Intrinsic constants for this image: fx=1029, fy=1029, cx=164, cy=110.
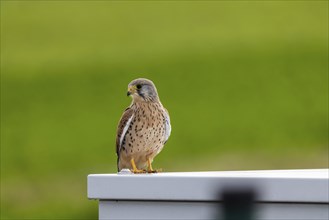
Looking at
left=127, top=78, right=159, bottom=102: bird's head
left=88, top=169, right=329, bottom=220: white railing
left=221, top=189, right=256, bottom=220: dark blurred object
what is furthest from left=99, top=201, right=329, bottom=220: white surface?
left=221, top=189, right=256, bottom=220: dark blurred object

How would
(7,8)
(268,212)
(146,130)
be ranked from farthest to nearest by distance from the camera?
(7,8), (146,130), (268,212)

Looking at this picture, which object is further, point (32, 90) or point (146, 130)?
point (32, 90)

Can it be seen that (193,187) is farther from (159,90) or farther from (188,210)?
(159,90)

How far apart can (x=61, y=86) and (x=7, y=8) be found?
386cm

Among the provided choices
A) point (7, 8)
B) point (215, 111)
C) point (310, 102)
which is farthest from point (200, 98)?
point (7, 8)

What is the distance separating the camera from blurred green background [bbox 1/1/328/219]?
67.6 feet

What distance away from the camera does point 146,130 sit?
16.7 ft

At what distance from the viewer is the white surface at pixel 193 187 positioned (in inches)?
144

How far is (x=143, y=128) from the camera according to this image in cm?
510

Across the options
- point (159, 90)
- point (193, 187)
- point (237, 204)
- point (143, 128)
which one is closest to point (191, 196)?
point (193, 187)

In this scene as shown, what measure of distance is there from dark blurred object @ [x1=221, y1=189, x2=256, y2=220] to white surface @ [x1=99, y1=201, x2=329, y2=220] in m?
1.30

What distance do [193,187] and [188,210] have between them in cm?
10

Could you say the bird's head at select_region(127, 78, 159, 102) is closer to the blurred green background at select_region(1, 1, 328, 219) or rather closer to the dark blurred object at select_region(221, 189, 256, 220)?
the dark blurred object at select_region(221, 189, 256, 220)

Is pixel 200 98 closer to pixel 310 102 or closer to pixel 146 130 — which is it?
pixel 310 102
